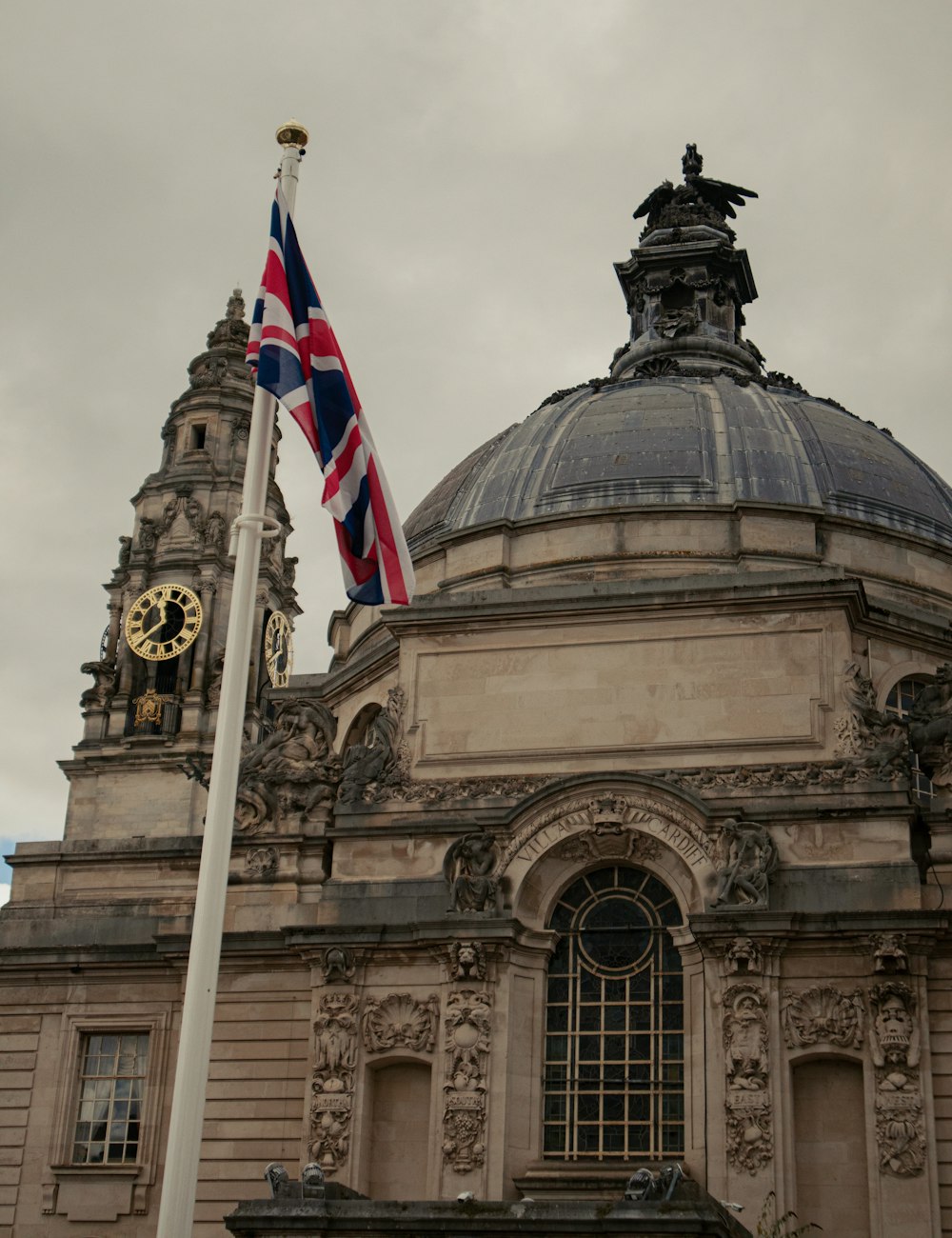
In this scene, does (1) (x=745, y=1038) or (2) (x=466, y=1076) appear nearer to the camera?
(1) (x=745, y=1038)

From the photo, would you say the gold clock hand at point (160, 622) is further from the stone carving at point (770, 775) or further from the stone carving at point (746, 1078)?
the stone carving at point (746, 1078)

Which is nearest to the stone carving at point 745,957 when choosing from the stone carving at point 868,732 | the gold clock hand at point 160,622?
the stone carving at point 868,732

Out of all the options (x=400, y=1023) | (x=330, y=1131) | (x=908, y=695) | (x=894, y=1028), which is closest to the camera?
(x=894, y=1028)

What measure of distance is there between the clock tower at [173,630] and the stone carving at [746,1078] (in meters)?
30.5

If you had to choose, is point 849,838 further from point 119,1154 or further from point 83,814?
point 83,814

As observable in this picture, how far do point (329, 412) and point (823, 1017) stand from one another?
15.4m

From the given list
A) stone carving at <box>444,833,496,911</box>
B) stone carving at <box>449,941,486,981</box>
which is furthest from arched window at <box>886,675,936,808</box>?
stone carving at <box>449,941,486,981</box>

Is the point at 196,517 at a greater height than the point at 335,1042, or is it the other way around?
the point at 196,517

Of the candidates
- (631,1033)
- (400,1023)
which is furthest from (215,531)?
(631,1033)

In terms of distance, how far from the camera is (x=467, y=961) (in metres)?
33.3

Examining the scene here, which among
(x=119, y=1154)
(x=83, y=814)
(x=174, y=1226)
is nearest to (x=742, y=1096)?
(x=119, y=1154)

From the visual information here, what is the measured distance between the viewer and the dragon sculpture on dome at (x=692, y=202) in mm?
63219

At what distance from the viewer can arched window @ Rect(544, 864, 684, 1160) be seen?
32875 millimetres

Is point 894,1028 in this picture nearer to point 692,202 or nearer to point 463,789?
point 463,789
